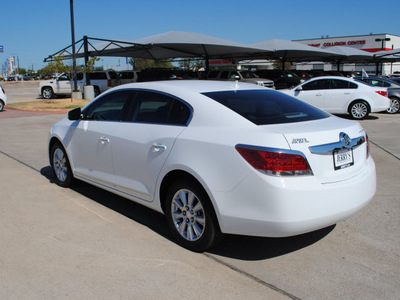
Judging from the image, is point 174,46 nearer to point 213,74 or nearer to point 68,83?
point 213,74

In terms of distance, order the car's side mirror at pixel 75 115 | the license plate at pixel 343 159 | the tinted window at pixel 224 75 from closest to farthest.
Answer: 1. the license plate at pixel 343 159
2. the car's side mirror at pixel 75 115
3. the tinted window at pixel 224 75

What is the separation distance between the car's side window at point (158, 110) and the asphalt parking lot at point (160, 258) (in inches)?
46.8

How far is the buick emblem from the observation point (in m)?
3.60

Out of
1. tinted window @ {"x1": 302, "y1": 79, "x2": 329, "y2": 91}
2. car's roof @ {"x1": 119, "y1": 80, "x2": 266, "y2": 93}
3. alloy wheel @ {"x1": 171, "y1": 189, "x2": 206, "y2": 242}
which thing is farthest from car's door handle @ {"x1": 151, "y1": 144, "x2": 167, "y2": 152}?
tinted window @ {"x1": 302, "y1": 79, "x2": 329, "y2": 91}

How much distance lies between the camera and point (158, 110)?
4.36 m

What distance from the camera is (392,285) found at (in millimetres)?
3264

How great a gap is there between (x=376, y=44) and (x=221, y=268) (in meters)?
76.8

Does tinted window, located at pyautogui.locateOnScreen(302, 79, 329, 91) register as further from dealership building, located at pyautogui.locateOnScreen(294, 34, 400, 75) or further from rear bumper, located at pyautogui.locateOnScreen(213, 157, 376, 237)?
dealership building, located at pyautogui.locateOnScreen(294, 34, 400, 75)

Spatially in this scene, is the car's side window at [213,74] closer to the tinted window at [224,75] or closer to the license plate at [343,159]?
the tinted window at [224,75]

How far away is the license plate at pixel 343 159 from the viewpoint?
11.6ft

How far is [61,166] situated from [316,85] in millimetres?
11472

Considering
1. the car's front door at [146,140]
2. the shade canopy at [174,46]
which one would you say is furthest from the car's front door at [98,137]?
the shade canopy at [174,46]

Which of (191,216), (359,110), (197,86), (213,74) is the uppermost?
(213,74)

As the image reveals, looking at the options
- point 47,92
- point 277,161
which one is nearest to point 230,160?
point 277,161
